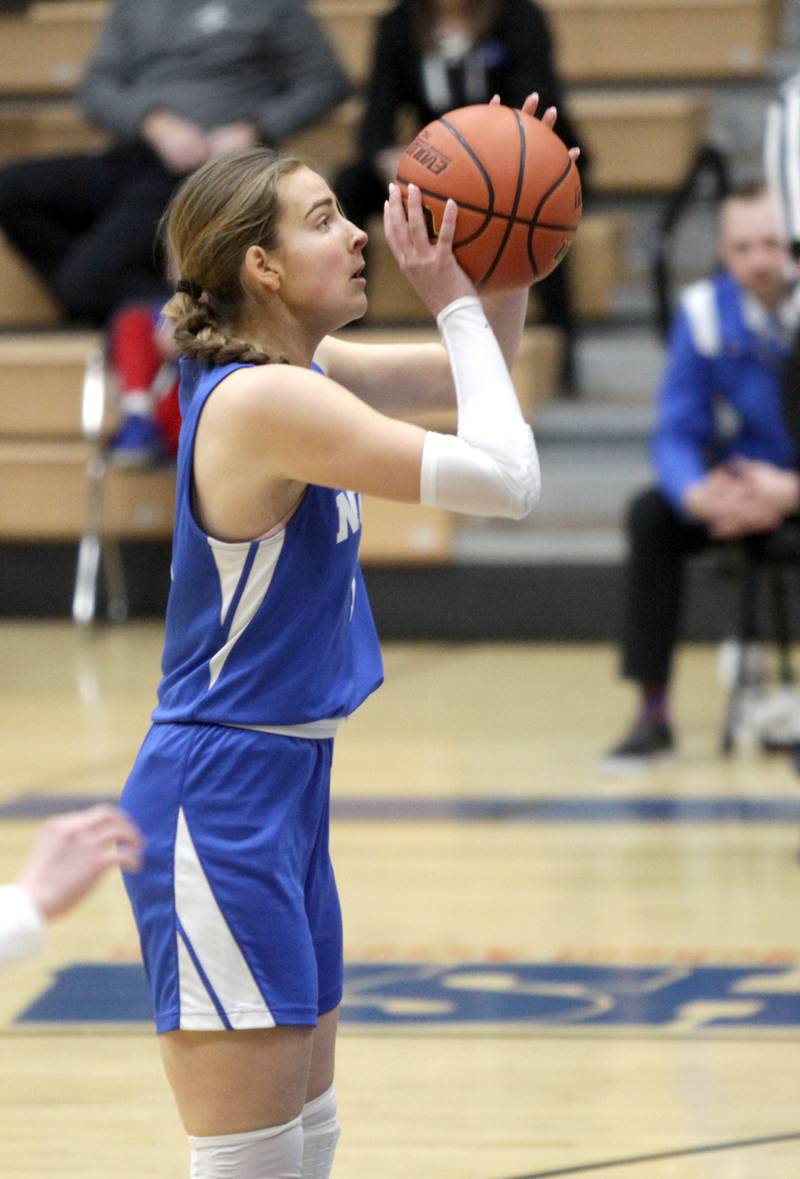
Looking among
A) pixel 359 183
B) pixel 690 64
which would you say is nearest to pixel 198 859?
pixel 359 183

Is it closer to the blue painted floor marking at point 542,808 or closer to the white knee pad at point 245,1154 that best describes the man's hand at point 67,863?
the white knee pad at point 245,1154

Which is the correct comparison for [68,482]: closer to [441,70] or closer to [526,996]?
[441,70]

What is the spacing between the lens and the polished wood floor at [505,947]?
2729 millimetres

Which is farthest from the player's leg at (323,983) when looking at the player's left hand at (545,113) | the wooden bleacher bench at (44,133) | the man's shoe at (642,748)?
the wooden bleacher bench at (44,133)

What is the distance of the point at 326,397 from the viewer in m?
1.99

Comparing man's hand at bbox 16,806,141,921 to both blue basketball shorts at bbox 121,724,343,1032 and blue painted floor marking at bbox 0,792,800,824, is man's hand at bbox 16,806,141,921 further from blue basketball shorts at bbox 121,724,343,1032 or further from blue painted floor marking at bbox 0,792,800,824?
blue painted floor marking at bbox 0,792,800,824

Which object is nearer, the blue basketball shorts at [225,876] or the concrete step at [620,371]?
the blue basketball shorts at [225,876]

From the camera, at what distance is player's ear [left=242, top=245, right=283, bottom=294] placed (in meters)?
2.05

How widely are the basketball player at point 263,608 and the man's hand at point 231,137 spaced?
5380 mm

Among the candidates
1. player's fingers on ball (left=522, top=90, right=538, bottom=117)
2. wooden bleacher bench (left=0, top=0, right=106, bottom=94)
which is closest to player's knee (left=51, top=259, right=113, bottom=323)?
wooden bleacher bench (left=0, top=0, right=106, bottom=94)

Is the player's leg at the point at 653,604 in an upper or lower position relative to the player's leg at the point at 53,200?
Answer: lower

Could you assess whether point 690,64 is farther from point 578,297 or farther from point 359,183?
point 359,183

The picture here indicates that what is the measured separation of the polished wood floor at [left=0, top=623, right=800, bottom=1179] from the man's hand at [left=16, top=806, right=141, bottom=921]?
113 centimetres

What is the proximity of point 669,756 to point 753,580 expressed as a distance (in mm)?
563
